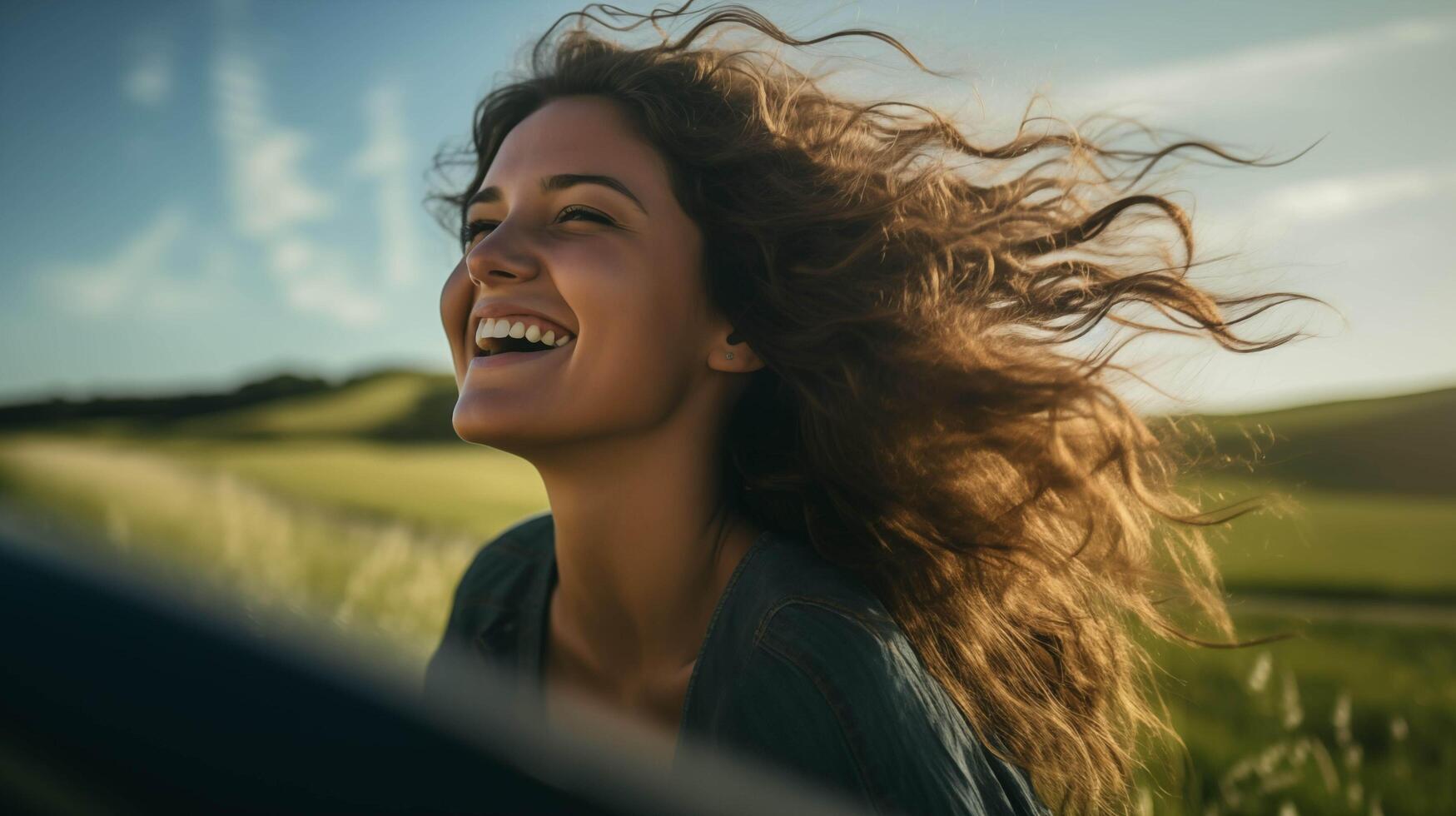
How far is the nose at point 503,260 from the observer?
2.37m

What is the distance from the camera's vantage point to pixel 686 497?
2523 mm

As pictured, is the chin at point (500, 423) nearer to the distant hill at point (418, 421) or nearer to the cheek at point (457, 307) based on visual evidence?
the cheek at point (457, 307)

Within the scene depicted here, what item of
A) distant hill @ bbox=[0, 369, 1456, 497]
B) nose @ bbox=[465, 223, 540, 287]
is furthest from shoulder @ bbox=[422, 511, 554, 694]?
distant hill @ bbox=[0, 369, 1456, 497]

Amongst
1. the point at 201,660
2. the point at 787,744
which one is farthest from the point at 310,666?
the point at 787,744

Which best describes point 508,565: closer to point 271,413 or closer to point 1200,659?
point 1200,659

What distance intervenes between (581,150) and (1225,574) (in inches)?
539

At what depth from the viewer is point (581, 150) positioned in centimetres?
254

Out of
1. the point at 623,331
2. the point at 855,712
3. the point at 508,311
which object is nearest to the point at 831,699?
the point at 855,712

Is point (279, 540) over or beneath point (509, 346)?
beneath

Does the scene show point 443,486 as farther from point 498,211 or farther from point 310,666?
point 310,666

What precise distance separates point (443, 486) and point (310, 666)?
14497mm

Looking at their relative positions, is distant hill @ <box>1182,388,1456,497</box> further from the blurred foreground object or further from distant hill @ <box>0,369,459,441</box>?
distant hill @ <box>0,369,459,441</box>

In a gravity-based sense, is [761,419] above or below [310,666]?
above

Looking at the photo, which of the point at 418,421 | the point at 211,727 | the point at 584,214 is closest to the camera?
the point at 211,727
